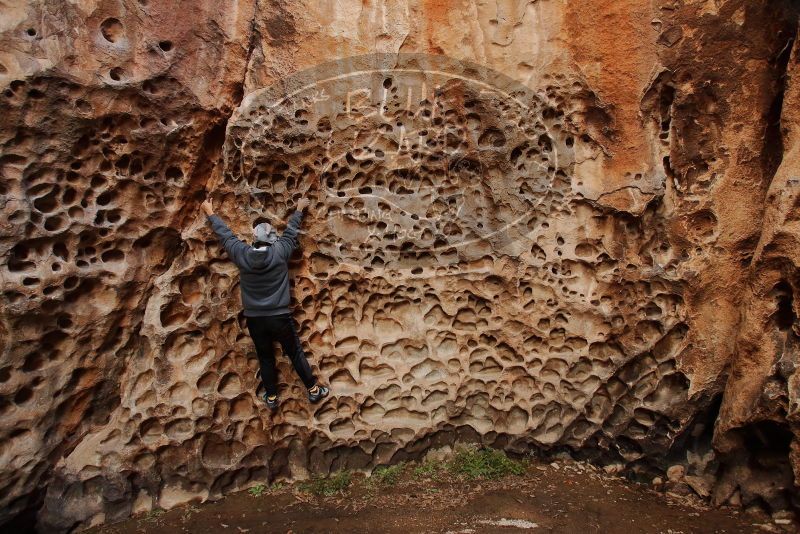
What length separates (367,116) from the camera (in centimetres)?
395

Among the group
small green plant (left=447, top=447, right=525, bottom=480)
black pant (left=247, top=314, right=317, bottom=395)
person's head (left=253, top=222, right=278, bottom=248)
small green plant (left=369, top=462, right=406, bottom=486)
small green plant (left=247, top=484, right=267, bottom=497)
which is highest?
person's head (left=253, top=222, right=278, bottom=248)

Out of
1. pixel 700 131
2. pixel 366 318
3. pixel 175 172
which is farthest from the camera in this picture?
pixel 366 318

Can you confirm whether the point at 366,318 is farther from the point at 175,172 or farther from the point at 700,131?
the point at 700,131

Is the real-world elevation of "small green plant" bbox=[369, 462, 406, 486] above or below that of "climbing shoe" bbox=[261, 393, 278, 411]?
below

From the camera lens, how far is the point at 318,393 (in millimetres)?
4113

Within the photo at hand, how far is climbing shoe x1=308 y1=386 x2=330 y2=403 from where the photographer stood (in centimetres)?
410

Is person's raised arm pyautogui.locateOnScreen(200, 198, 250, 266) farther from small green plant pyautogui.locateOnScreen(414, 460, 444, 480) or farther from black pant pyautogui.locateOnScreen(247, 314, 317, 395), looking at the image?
small green plant pyautogui.locateOnScreen(414, 460, 444, 480)

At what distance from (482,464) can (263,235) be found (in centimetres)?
229

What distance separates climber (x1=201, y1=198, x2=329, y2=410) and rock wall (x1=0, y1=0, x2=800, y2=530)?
0.18 meters

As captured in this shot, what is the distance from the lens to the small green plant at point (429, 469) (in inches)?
167

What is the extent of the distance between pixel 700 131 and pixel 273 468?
12.2ft

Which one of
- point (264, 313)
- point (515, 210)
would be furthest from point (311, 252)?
point (515, 210)

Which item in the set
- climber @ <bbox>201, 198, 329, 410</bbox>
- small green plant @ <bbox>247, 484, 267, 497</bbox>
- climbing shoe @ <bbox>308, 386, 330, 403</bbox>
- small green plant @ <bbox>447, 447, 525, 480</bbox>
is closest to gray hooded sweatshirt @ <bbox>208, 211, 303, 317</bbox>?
climber @ <bbox>201, 198, 329, 410</bbox>

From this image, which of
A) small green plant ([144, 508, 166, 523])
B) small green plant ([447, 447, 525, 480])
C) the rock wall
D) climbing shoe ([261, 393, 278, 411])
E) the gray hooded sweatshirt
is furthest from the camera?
small green plant ([447, 447, 525, 480])
